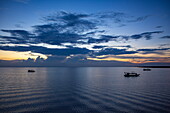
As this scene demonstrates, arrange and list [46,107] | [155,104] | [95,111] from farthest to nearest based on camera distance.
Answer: [155,104], [46,107], [95,111]

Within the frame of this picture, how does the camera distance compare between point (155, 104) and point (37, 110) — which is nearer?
point (37, 110)

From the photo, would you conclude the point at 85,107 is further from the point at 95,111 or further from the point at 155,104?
the point at 155,104

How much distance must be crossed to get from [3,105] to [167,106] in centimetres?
4313

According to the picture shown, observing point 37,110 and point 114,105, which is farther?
point 114,105

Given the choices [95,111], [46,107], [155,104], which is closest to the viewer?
[95,111]

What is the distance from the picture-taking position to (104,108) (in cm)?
3447

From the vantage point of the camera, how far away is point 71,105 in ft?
122

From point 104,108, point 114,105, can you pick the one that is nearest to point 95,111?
point 104,108

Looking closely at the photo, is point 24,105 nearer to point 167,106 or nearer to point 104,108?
point 104,108

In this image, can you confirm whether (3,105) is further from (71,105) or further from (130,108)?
(130,108)

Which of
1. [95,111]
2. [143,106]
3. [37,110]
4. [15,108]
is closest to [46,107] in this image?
[37,110]

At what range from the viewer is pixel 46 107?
35219mm

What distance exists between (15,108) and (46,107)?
7426 millimetres

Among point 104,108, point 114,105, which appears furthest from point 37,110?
point 114,105
